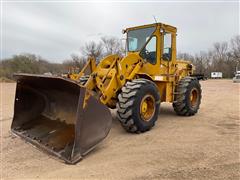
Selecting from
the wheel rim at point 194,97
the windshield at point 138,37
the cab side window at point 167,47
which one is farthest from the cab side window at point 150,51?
the wheel rim at point 194,97

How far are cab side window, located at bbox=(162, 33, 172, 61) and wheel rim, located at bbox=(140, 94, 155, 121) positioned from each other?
1.62 metres

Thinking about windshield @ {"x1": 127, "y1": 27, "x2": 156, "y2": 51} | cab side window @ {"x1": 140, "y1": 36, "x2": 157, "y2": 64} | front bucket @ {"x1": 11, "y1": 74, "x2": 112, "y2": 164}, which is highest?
windshield @ {"x1": 127, "y1": 27, "x2": 156, "y2": 51}

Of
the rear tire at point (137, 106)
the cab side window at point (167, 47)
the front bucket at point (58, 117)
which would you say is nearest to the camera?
the front bucket at point (58, 117)

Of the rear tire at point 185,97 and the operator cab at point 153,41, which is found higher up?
the operator cab at point 153,41

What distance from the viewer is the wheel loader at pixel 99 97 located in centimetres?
373

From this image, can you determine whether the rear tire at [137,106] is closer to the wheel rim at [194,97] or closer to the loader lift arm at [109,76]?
the loader lift arm at [109,76]

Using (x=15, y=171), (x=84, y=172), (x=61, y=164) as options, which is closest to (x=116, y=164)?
(x=84, y=172)

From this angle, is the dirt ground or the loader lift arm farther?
the loader lift arm

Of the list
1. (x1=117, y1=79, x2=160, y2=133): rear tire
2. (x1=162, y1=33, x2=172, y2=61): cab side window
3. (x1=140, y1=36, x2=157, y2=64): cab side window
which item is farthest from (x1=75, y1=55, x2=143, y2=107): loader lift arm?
(x1=162, y1=33, x2=172, y2=61): cab side window

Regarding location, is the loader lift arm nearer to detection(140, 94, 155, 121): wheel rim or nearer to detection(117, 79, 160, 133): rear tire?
detection(117, 79, 160, 133): rear tire

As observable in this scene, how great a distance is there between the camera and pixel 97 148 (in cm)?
416

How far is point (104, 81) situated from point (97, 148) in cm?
142

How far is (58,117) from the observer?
4.63 m

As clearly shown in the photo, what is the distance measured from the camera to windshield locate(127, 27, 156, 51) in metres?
6.13
